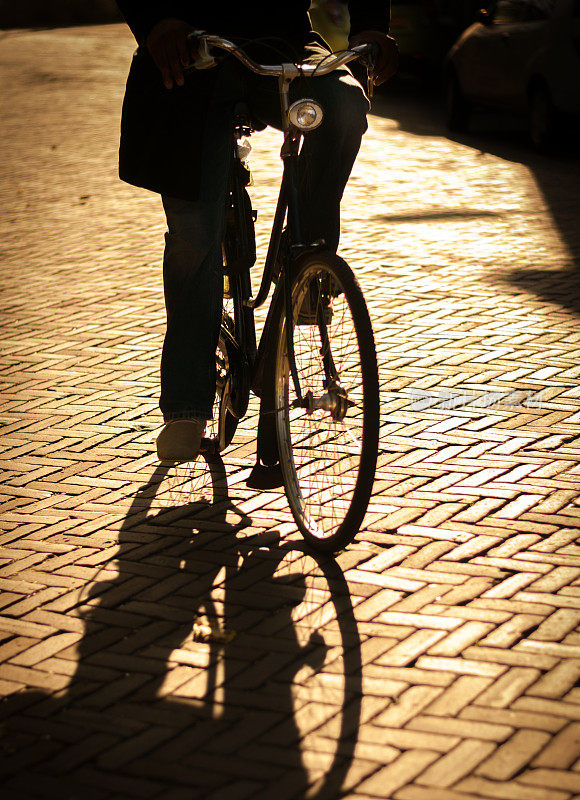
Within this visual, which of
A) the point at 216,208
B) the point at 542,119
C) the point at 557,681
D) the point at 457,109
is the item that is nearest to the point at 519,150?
the point at 542,119

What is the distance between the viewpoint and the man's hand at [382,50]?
12.6 ft

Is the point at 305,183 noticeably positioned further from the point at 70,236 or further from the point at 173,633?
the point at 70,236

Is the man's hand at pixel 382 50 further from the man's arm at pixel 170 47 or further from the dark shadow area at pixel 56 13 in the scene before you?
the dark shadow area at pixel 56 13

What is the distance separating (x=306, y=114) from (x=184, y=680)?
1589mm

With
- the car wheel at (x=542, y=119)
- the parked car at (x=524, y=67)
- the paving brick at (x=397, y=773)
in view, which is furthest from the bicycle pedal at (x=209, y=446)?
the car wheel at (x=542, y=119)

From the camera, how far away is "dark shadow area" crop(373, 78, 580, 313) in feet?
23.4

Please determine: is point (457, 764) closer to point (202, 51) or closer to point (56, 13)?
point (202, 51)

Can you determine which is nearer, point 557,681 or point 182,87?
point 557,681

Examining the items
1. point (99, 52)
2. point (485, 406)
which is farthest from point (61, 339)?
point (99, 52)

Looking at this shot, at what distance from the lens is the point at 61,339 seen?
6531mm

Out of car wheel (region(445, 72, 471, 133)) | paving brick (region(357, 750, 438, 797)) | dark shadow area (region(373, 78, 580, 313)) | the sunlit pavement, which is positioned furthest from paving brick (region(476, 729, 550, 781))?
car wheel (region(445, 72, 471, 133))

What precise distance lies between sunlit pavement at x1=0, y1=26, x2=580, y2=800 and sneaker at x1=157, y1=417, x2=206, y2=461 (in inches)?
9.4

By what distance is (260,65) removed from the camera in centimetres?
351

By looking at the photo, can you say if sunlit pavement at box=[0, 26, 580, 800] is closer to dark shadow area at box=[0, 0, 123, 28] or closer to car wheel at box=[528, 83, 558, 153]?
car wheel at box=[528, 83, 558, 153]
